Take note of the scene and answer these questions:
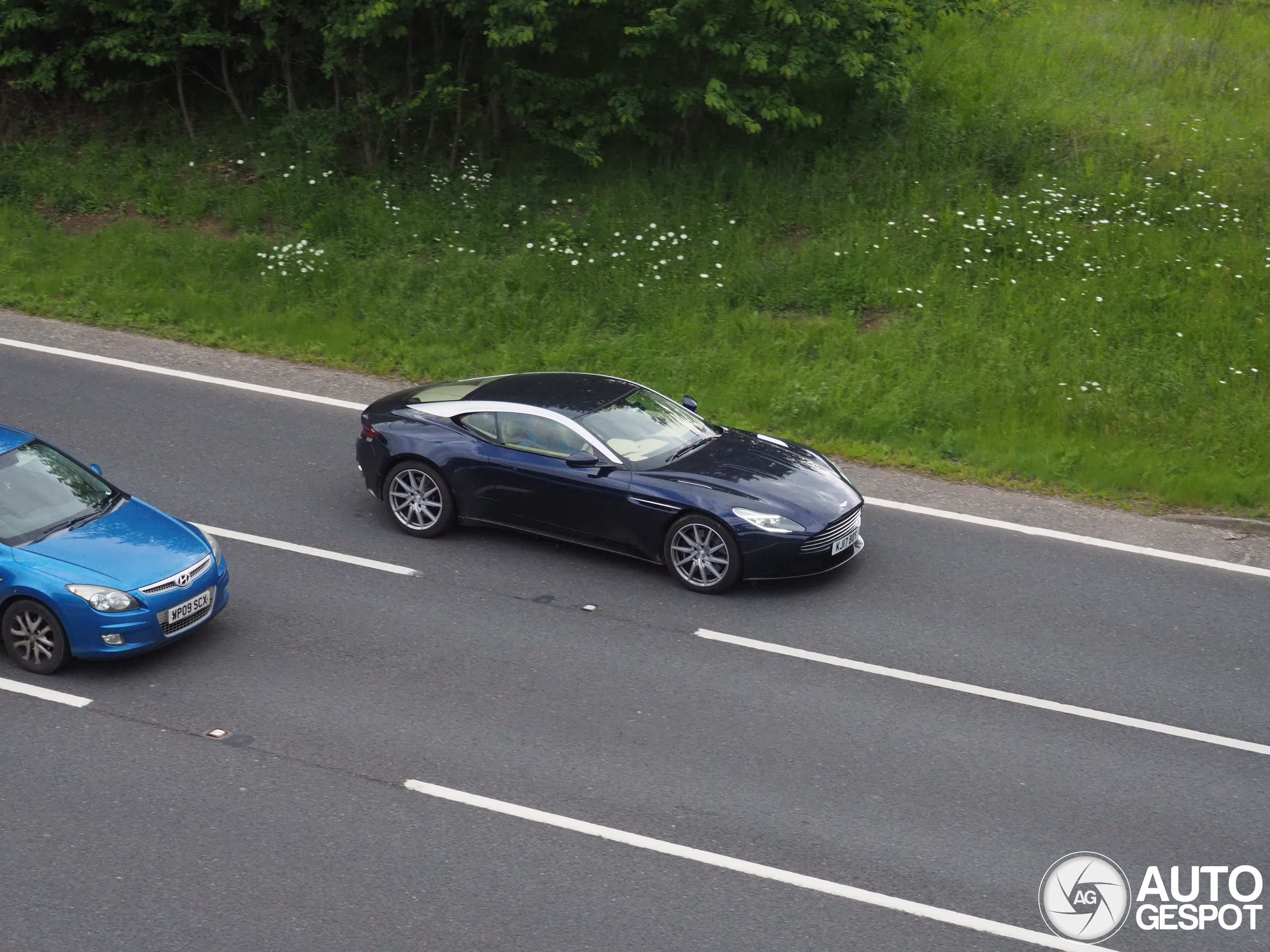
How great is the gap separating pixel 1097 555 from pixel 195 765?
7.64m

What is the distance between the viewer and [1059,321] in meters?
15.3

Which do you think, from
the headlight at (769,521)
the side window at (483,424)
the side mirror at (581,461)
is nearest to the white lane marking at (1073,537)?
the headlight at (769,521)

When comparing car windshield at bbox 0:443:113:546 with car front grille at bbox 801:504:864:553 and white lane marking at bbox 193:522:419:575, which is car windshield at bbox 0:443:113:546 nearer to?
white lane marking at bbox 193:522:419:575

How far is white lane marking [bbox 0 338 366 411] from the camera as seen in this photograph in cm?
1434

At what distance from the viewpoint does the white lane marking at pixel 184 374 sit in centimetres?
1434

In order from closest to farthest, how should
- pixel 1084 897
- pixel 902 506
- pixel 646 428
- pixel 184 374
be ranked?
pixel 1084 897 → pixel 646 428 → pixel 902 506 → pixel 184 374

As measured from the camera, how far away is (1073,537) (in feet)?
38.9

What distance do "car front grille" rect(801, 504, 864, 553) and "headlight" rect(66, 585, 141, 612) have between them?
16.0 ft

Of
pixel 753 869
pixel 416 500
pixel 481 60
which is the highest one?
pixel 481 60

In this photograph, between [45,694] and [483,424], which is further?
[483,424]

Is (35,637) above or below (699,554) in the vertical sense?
below

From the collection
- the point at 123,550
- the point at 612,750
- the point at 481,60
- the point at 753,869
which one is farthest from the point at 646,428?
the point at 481,60

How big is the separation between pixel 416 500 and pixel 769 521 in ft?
10.2

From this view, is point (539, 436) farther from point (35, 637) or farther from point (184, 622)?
point (35, 637)
